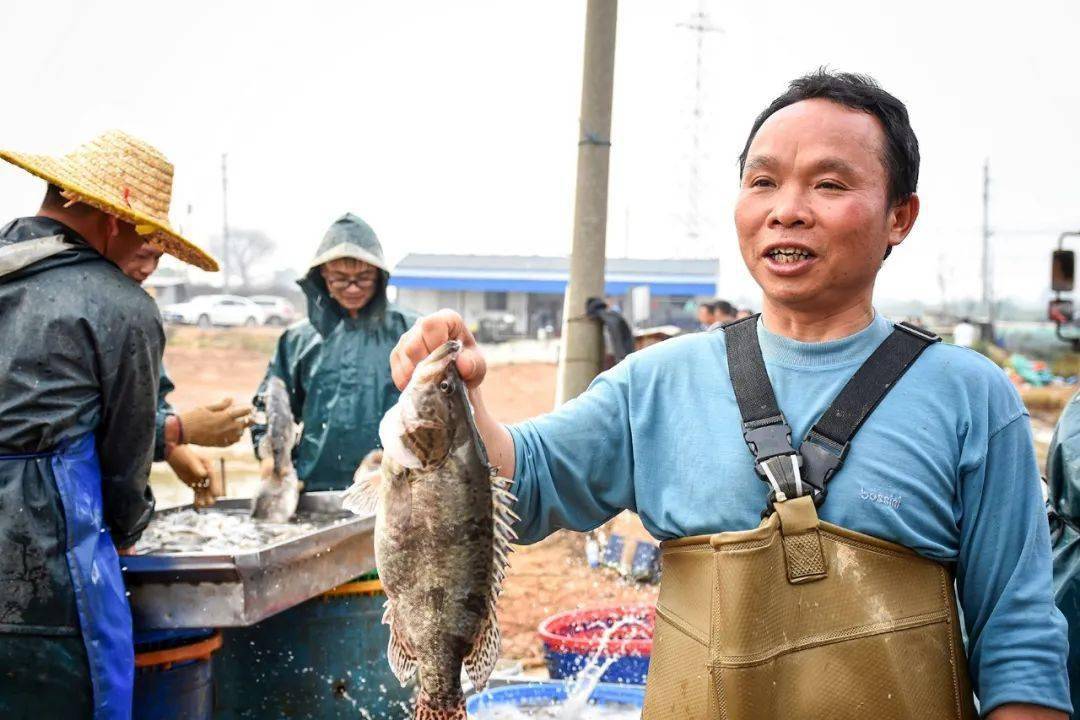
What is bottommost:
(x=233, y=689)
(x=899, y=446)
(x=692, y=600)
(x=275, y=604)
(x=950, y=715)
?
(x=233, y=689)

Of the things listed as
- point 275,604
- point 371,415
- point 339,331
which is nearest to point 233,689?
point 275,604

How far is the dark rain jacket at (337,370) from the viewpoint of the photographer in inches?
251

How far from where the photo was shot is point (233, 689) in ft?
17.7

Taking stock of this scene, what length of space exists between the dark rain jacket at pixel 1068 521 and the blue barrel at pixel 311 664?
Answer: 10.7ft

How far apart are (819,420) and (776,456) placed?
0.46 ft

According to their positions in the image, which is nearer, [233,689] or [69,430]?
[69,430]

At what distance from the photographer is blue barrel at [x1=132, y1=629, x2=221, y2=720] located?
176 inches

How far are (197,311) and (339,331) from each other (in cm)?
4436

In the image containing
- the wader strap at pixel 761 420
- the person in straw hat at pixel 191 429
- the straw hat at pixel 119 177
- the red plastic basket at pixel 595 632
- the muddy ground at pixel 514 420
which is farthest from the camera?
the muddy ground at pixel 514 420

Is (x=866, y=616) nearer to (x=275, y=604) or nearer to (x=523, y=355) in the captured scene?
(x=275, y=604)

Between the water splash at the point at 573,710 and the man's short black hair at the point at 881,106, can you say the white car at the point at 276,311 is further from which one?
the man's short black hair at the point at 881,106

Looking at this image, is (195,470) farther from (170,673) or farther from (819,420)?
(819,420)

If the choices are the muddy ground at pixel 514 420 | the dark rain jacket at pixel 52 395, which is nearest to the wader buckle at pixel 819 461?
the dark rain jacket at pixel 52 395

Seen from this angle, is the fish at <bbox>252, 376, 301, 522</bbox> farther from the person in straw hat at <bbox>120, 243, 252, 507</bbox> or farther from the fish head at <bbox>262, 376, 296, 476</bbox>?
the person in straw hat at <bbox>120, 243, 252, 507</bbox>
